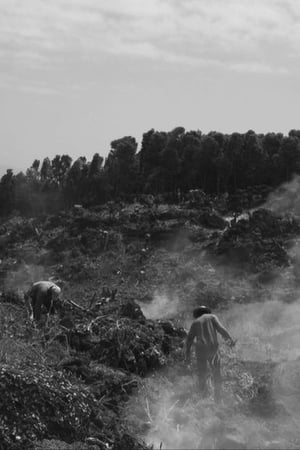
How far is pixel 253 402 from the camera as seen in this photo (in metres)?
7.08

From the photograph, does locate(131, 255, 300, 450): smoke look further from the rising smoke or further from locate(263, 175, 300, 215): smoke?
locate(263, 175, 300, 215): smoke

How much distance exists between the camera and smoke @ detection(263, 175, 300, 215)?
882 inches

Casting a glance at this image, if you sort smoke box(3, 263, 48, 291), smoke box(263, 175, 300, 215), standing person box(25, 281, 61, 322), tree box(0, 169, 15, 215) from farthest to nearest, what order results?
tree box(0, 169, 15, 215)
smoke box(263, 175, 300, 215)
smoke box(3, 263, 48, 291)
standing person box(25, 281, 61, 322)

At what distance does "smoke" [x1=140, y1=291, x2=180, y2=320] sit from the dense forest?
37.1ft

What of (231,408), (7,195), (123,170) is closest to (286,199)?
(123,170)

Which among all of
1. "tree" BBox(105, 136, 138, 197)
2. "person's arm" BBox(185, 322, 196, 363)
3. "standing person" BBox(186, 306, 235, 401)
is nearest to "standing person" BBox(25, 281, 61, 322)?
"person's arm" BBox(185, 322, 196, 363)

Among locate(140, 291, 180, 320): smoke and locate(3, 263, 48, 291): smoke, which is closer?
locate(140, 291, 180, 320): smoke

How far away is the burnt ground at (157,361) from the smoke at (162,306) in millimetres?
44

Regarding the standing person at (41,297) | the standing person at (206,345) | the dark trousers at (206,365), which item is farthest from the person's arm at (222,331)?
the standing person at (41,297)

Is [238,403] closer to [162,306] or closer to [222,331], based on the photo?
[222,331]

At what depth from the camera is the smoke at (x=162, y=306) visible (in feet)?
46.4

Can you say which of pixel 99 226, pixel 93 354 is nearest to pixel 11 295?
pixel 93 354

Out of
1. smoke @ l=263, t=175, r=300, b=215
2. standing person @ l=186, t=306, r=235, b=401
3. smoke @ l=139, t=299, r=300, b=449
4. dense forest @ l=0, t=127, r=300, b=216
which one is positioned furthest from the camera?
dense forest @ l=0, t=127, r=300, b=216

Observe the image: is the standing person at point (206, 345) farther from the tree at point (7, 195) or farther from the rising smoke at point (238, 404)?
the tree at point (7, 195)
